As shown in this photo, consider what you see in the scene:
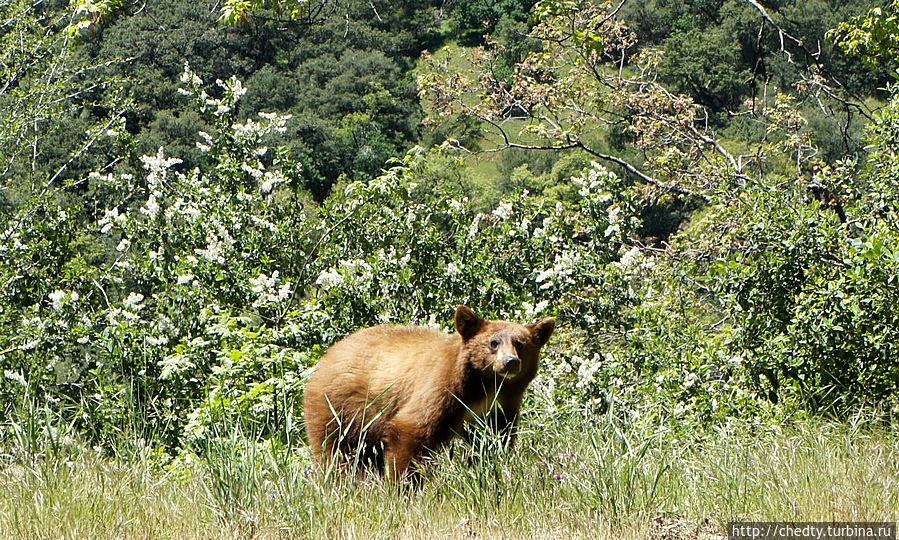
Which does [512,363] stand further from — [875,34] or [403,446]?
[875,34]

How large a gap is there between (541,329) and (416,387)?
2.90ft

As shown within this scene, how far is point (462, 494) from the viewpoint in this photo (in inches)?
159

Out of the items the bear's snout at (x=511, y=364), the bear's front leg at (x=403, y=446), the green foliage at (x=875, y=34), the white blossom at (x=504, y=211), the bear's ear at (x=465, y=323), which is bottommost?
the white blossom at (x=504, y=211)

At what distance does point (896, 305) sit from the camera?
18.9ft

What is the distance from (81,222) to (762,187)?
7389 mm

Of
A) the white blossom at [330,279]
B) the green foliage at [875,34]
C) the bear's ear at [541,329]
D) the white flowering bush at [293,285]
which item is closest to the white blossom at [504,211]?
the white flowering bush at [293,285]

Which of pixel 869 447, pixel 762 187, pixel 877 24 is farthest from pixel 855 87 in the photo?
pixel 869 447

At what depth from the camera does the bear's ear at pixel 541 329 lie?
5.52 meters

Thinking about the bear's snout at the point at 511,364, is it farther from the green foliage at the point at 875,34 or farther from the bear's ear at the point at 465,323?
the green foliage at the point at 875,34

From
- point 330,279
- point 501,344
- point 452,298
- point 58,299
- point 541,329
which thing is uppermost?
point 501,344

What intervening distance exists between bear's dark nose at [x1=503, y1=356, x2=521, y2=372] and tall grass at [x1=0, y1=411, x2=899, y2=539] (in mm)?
570

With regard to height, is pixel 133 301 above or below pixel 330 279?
below

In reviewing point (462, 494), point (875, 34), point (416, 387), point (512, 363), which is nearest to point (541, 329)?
point (512, 363)

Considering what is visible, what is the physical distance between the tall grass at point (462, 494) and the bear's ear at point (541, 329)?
107 centimetres
